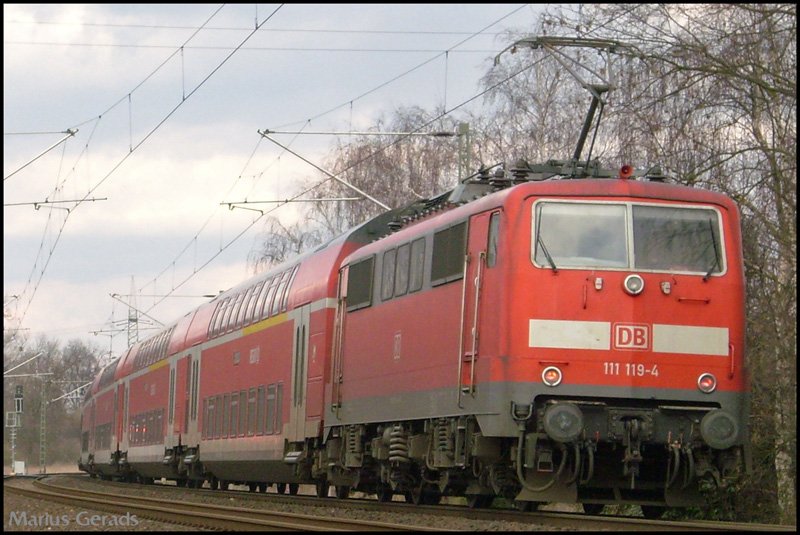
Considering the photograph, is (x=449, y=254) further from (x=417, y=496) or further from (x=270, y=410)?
(x=270, y=410)

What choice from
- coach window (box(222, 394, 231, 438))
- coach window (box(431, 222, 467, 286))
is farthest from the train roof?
coach window (box(222, 394, 231, 438))

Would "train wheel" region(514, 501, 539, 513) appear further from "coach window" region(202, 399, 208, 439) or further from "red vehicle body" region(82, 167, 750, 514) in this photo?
"coach window" region(202, 399, 208, 439)

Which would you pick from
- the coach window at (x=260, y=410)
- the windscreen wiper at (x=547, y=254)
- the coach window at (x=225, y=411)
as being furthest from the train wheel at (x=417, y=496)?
the coach window at (x=225, y=411)

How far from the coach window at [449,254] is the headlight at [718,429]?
3.10 m

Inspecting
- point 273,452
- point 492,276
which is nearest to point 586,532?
point 492,276

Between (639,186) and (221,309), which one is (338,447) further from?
(221,309)

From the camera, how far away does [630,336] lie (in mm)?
14250

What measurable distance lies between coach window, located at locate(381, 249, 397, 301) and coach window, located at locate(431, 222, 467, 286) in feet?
4.91

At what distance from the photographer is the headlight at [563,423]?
1384 centimetres

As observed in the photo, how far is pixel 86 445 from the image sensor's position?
54.4 m

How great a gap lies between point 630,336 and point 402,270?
402 centimetres

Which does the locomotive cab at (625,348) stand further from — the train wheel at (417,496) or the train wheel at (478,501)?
the train wheel at (417,496)

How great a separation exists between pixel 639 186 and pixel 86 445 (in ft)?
140

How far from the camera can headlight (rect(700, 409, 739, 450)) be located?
1400cm
